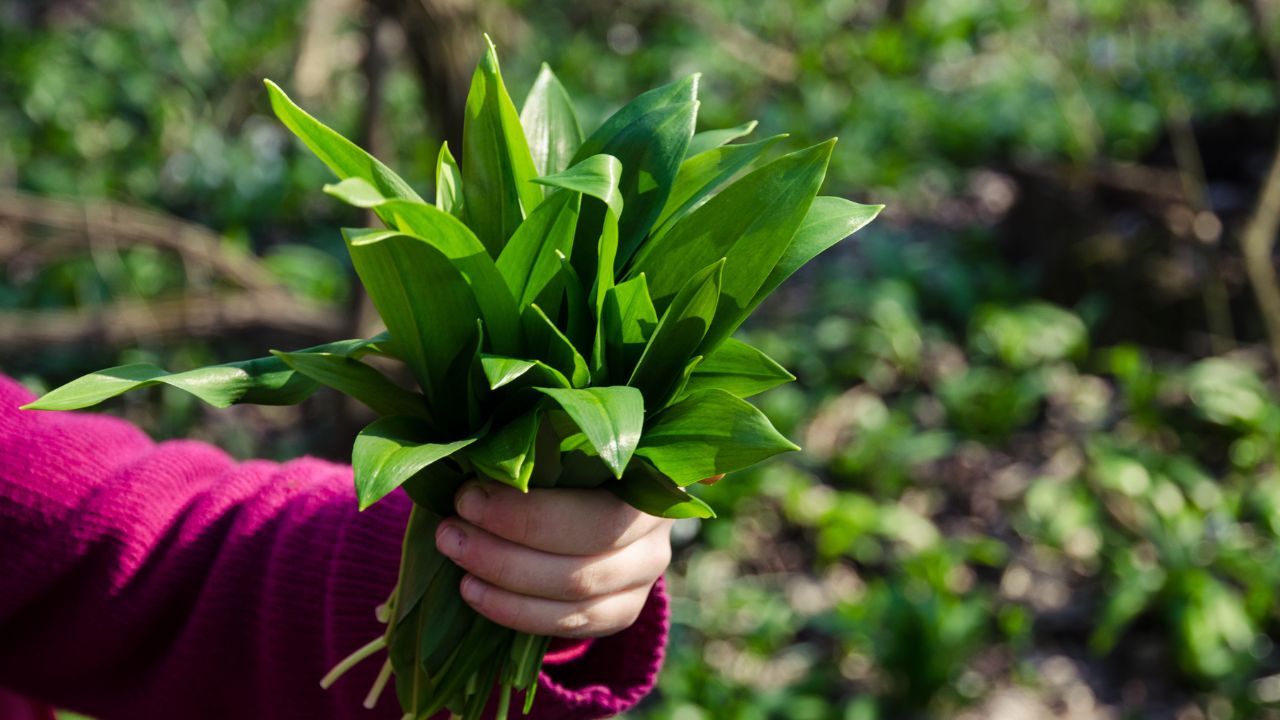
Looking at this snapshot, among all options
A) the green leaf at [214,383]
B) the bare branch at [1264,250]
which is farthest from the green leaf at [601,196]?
the bare branch at [1264,250]

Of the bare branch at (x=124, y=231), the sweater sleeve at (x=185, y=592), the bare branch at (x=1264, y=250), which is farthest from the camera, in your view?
the bare branch at (x=1264, y=250)

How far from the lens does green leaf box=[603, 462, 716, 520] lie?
39.9 inches

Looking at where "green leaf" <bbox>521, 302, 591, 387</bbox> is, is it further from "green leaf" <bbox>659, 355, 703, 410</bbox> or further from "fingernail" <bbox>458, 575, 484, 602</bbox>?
"fingernail" <bbox>458, 575, 484, 602</bbox>

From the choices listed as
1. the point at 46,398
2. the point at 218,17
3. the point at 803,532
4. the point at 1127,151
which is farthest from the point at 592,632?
the point at 218,17

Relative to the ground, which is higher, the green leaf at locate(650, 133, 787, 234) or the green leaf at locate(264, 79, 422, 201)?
the green leaf at locate(264, 79, 422, 201)

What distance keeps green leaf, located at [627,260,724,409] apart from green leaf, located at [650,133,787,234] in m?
0.11

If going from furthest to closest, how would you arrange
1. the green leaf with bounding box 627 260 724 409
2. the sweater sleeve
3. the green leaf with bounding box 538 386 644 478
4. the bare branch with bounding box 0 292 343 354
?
the bare branch with bounding box 0 292 343 354
the sweater sleeve
the green leaf with bounding box 627 260 724 409
the green leaf with bounding box 538 386 644 478

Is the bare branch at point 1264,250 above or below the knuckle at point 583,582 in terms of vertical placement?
below

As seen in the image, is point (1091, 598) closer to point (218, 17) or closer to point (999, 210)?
point (999, 210)

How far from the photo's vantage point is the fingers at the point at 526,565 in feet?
3.51

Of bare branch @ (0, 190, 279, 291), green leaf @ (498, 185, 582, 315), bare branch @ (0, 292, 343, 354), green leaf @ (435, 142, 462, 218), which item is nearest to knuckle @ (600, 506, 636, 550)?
green leaf @ (498, 185, 582, 315)

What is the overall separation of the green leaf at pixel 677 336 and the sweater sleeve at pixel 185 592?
14.1 inches

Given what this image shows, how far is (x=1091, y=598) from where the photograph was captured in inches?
133

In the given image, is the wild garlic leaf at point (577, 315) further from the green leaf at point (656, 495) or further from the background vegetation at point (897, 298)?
the background vegetation at point (897, 298)
